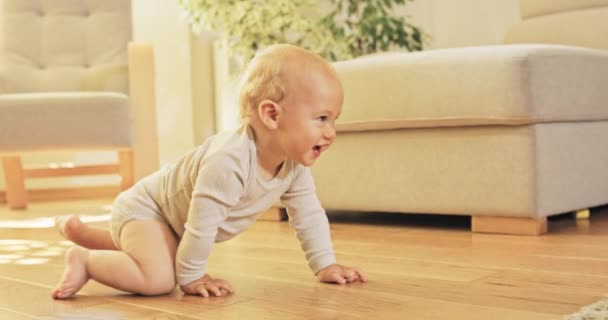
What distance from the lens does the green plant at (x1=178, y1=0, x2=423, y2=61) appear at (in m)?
2.86

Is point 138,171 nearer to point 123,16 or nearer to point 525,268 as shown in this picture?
point 123,16

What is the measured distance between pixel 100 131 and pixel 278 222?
0.82 metres

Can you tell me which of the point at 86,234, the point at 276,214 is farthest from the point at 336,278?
the point at 276,214

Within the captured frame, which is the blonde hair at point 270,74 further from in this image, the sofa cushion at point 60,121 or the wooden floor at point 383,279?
the sofa cushion at point 60,121

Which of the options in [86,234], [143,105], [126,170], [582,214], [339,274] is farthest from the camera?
[126,170]

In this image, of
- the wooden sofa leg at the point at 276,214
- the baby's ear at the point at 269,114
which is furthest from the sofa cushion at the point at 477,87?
the baby's ear at the point at 269,114

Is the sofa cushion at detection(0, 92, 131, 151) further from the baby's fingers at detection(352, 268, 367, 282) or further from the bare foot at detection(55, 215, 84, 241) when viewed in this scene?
the baby's fingers at detection(352, 268, 367, 282)

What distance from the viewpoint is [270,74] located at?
97cm

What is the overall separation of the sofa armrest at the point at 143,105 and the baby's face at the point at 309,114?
165 cm

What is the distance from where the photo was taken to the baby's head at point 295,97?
96 cm

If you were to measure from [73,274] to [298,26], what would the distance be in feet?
6.57

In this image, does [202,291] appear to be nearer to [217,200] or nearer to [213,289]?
[213,289]

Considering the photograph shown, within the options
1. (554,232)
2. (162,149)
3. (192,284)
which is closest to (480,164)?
(554,232)

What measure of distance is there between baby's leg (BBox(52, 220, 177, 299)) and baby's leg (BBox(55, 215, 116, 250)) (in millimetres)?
178
